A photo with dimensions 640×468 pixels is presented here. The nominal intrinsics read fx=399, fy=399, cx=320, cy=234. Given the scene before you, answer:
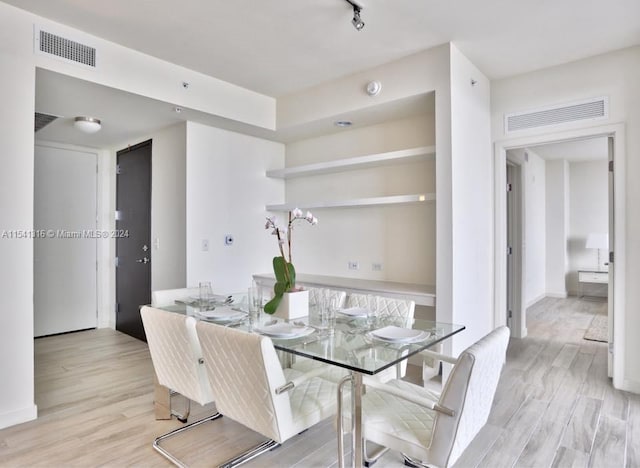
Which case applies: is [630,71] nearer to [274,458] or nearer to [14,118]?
[274,458]

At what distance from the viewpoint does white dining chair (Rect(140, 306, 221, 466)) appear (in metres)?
2.14

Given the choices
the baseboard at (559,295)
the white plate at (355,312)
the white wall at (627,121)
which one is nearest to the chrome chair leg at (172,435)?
the white plate at (355,312)

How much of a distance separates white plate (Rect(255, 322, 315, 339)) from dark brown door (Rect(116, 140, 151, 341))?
9.43 feet

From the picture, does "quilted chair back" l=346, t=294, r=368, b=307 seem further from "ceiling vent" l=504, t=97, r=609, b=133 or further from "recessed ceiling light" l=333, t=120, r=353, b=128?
"ceiling vent" l=504, t=97, r=609, b=133

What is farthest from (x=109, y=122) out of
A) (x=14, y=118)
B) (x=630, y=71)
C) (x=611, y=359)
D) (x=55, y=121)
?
(x=611, y=359)

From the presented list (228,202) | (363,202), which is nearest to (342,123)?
(363,202)

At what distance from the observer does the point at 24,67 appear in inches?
106

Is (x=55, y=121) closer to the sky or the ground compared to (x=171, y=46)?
closer to the ground

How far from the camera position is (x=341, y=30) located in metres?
2.95

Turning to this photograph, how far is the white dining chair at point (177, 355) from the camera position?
2.14 m

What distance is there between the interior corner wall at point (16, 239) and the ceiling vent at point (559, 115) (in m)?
3.95

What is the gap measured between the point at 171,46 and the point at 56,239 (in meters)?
3.21

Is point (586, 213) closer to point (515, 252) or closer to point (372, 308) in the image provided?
point (515, 252)

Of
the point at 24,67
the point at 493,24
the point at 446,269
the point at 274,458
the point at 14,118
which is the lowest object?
the point at 274,458
